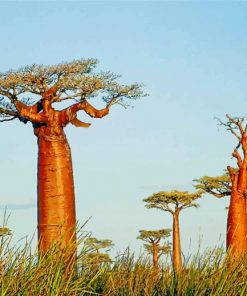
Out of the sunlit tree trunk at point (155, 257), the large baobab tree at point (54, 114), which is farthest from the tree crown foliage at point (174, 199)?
the large baobab tree at point (54, 114)

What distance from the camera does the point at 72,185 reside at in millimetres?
14766

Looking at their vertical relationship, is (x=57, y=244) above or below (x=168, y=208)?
below

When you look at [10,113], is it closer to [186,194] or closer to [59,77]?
[59,77]

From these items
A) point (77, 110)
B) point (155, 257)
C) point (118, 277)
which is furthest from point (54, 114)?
point (155, 257)

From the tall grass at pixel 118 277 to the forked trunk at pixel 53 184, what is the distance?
5.57 m

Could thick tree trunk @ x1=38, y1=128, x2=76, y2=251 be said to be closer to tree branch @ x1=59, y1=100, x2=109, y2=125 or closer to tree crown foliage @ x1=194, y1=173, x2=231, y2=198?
tree branch @ x1=59, y1=100, x2=109, y2=125

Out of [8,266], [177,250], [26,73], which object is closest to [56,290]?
[8,266]

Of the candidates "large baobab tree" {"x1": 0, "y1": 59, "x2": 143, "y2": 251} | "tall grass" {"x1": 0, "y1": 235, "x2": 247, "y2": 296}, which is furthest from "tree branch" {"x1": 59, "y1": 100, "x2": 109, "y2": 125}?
"tall grass" {"x1": 0, "y1": 235, "x2": 247, "y2": 296}

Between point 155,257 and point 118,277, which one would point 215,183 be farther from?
point 118,277

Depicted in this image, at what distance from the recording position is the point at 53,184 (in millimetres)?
14367

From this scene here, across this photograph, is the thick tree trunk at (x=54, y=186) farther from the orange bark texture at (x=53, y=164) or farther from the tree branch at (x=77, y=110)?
the tree branch at (x=77, y=110)

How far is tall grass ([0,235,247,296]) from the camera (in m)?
5.95

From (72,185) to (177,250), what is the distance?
63.0 feet

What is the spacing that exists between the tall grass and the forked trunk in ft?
18.3
